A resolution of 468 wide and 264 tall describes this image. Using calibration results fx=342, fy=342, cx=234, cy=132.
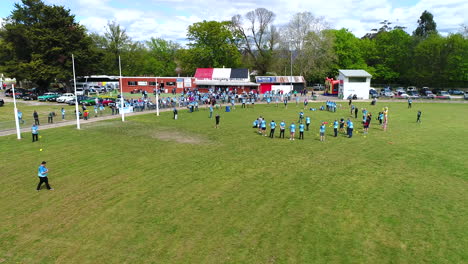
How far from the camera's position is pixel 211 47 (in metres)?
75.9

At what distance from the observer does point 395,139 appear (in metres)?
25.7

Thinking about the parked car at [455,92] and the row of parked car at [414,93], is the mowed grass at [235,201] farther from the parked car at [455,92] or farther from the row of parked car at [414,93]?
the parked car at [455,92]

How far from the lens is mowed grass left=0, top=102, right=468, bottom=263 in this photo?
10.3 metres

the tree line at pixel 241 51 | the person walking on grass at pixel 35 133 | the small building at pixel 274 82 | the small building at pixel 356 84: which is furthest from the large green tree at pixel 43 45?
the small building at pixel 356 84

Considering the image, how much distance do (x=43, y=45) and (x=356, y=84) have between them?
166 feet

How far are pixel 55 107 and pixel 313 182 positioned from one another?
1588 inches

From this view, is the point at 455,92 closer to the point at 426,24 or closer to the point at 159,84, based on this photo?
the point at 426,24

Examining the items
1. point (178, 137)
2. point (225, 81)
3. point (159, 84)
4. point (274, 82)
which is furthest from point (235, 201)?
point (159, 84)

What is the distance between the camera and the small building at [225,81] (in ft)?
212

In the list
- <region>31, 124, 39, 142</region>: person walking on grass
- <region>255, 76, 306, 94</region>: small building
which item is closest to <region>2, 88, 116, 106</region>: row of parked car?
<region>31, 124, 39, 142</region>: person walking on grass

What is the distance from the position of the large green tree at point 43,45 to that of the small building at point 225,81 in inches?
774

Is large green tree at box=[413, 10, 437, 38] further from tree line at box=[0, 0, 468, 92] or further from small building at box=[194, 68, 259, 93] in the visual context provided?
small building at box=[194, 68, 259, 93]

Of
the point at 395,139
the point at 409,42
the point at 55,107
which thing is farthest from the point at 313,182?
the point at 409,42

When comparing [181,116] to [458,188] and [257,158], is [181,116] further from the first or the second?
[458,188]
